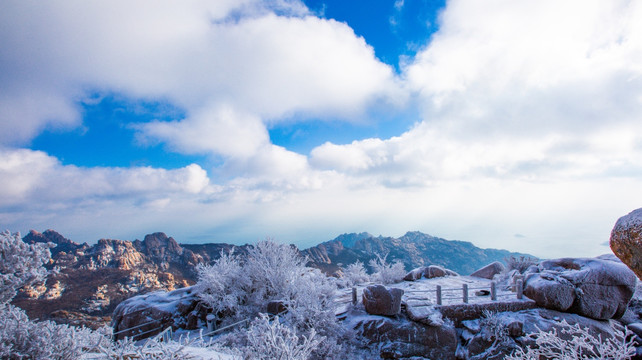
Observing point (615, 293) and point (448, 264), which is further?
point (448, 264)

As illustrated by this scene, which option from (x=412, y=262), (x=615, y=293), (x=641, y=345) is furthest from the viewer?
(x=412, y=262)

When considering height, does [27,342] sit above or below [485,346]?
above

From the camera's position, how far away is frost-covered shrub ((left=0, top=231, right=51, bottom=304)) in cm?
717

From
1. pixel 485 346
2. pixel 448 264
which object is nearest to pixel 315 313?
pixel 485 346

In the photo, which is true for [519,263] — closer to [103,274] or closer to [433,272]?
[433,272]

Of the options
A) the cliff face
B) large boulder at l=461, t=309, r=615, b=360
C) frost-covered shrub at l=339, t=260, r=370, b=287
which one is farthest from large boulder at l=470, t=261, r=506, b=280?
the cliff face

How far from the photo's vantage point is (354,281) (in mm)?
20141

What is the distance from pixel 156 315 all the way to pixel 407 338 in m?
12.7

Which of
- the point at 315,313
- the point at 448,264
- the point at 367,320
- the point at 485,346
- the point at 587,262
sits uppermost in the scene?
the point at 587,262

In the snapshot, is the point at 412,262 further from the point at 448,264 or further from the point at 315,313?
the point at 315,313

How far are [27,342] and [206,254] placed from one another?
5240 cm

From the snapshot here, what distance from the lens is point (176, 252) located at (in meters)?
51.3

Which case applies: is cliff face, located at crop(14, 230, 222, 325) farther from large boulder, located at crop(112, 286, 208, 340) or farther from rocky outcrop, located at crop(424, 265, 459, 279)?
rocky outcrop, located at crop(424, 265, 459, 279)

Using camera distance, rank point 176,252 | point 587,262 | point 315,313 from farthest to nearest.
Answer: point 176,252
point 587,262
point 315,313
